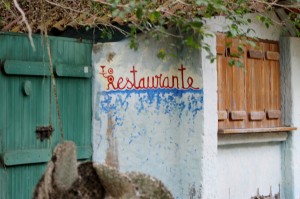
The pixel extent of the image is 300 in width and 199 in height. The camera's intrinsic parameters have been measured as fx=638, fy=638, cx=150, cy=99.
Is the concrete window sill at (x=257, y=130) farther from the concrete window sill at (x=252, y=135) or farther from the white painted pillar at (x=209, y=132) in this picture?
the white painted pillar at (x=209, y=132)

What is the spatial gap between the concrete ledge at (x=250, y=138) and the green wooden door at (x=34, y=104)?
1.82m

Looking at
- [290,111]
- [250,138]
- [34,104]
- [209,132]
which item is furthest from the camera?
[290,111]

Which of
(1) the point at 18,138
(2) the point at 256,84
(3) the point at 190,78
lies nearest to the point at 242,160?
(2) the point at 256,84

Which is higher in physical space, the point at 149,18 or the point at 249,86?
the point at 149,18

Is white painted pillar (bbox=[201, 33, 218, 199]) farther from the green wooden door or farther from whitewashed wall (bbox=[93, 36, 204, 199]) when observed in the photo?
the green wooden door

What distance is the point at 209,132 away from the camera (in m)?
7.71

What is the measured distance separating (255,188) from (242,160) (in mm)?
488

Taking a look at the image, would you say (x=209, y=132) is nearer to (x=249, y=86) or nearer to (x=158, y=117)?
(x=158, y=117)

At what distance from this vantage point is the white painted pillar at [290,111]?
9.24 metres

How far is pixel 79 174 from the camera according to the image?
391 centimetres

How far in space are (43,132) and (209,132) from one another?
201cm

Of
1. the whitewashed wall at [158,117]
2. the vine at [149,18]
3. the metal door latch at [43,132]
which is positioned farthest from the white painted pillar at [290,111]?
the metal door latch at [43,132]

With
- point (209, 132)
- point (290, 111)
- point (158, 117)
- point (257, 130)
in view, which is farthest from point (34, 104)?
point (290, 111)

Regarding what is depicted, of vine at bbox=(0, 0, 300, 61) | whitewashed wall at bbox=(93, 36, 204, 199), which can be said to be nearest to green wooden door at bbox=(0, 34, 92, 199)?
whitewashed wall at bbox=(93, 36, 204, 199)
